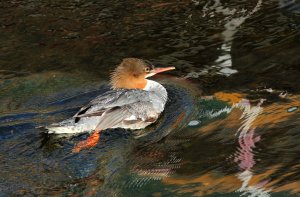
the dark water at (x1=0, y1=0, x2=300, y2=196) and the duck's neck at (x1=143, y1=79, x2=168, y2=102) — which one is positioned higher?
the dark water at (x1=0, y1=0, x2=300, y2=196)

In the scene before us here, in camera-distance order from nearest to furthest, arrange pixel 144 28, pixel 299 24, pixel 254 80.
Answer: pixel 254 80
pixel 299 24
pixel 144 28

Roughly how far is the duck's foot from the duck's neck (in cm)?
104

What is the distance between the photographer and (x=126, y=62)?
8016 millimetres

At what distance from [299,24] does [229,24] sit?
99 cm

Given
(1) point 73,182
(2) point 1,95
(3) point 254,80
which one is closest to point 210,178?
(1) point 73,182

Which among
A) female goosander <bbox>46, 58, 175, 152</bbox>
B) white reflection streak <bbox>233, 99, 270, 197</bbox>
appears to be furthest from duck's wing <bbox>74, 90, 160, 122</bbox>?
white reflection streak <bbox>233, 99, 270, 197</bbox>

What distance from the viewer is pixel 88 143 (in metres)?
6.78

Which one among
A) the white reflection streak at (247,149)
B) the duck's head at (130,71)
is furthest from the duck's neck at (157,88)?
the white reflection streak at (247,149)

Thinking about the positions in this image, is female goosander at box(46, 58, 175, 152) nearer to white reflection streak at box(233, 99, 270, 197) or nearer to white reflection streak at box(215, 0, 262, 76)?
white reflection streak at box(215, 0, 262, 76)

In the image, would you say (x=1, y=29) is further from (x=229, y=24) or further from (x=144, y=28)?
(x=229, y=24)

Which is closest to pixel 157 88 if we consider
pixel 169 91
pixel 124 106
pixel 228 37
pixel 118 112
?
pixel 169 91

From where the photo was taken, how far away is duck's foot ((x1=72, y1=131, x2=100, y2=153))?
A: 666 centimetres

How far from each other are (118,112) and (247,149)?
1.71m

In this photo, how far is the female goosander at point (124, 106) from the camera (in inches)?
275
